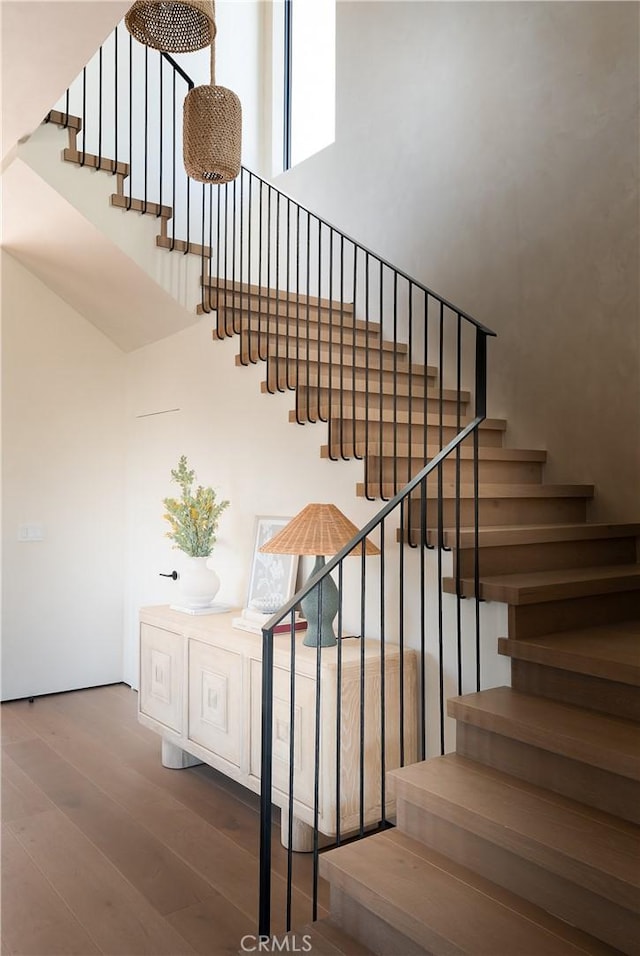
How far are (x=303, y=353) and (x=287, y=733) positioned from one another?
2.21 meters

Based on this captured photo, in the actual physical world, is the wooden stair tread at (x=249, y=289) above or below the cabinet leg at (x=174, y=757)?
above

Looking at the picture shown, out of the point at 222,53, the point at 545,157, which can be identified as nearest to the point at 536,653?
the point at 545,157

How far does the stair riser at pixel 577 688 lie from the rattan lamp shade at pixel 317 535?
2.50ft

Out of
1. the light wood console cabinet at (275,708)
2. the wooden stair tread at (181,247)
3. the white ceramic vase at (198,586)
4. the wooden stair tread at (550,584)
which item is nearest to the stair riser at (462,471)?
the wooden stair tread at (550,584)

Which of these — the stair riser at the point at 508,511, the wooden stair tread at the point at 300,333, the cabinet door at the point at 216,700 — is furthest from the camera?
the wooden stair tread at the point at 300,333

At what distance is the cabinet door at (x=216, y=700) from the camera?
135 inches

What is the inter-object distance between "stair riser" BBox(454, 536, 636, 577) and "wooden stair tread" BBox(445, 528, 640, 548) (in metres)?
0.03

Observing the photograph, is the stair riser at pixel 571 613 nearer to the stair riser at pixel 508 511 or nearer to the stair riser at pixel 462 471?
the stair riser at pixel 508 511

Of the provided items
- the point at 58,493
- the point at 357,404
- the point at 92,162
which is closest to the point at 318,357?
the point at 357,404

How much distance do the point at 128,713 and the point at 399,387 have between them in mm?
2847

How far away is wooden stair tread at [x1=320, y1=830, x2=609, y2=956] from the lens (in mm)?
1800

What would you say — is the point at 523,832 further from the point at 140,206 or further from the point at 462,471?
the point at 140,206

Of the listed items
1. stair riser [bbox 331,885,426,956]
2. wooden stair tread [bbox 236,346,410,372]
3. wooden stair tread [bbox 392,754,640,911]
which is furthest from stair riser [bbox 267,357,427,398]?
stair riser [bbox 331,885,426,956]

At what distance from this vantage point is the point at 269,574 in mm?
4043
